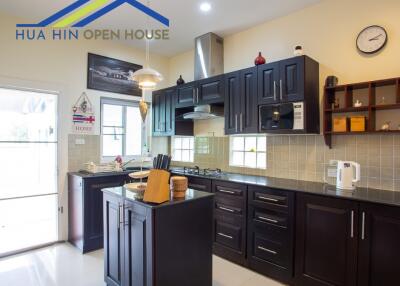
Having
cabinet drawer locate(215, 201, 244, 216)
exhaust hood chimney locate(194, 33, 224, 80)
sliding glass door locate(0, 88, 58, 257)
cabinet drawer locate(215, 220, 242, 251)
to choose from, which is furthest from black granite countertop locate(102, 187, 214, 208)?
exhaust hood chimney locate(194, 33, 224, 80)

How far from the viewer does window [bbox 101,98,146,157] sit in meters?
4.22

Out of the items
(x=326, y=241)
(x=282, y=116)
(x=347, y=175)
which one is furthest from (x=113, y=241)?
(x=347, y=175)

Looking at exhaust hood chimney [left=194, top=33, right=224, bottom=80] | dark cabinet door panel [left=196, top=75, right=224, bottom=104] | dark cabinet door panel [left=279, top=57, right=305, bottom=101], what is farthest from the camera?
exhaust hood chimney [left=194, top=33, right=224, bottom=80]

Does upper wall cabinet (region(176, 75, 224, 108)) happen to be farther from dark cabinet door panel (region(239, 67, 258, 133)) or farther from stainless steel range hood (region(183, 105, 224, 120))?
dark cabinet door panel (region(239, 67, 258, 133))

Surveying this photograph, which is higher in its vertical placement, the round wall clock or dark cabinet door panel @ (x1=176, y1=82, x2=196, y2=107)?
the round wall clock

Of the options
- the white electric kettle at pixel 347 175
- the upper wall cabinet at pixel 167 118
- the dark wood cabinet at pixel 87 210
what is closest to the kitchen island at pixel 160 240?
the dark wood cabinet at pixel 87 210

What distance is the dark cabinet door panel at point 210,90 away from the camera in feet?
11.6

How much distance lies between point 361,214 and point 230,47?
287cm

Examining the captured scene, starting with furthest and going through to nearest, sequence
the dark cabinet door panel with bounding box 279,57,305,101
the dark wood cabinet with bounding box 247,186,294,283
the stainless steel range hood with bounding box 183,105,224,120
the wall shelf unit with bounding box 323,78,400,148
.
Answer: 1. the stainless steel range hood with bounding box 183,105,224,120
2. the dark cabinet door panel with bounding box 279,57,305,101
3. the dark wood cabinet with bounding box 247,186,294,283
4. the wall shelf unit with bounding box 323,78,400,148

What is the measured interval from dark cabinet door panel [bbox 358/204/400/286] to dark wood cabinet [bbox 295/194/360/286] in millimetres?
60

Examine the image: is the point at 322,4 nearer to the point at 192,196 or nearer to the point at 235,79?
the point at 235,79

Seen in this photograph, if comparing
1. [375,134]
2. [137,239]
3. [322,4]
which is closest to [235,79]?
[322,4]

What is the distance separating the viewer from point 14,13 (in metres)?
3.21

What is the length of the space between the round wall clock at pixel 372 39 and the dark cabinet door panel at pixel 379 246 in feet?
5.20
